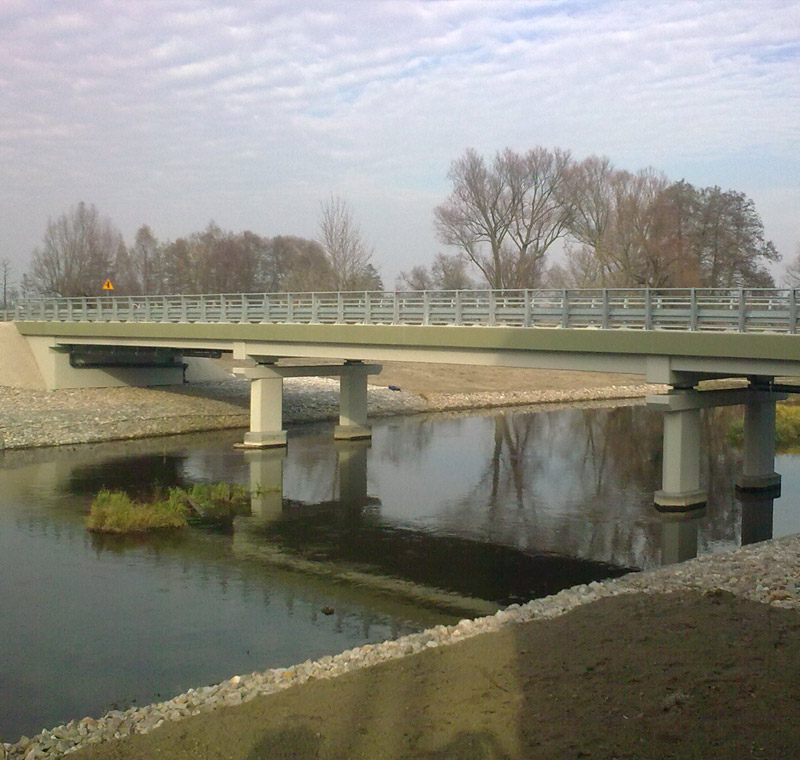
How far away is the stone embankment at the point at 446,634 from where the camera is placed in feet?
28.9

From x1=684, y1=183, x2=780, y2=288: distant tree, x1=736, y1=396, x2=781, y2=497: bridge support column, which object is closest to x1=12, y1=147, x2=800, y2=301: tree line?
x1=684, y1=183, x2=780, y2=288: distant tree

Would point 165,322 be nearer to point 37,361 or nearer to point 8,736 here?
point 37,361

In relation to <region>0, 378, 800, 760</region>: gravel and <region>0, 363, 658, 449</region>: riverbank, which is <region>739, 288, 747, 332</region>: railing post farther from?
<region>0, 363, 658, 449</region>: riverbank

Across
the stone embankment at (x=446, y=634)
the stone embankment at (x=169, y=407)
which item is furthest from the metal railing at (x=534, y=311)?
the stone embankment at (x=446, y=634)

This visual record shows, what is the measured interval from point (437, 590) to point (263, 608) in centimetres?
306

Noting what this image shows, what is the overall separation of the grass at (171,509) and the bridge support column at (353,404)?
36.1ft

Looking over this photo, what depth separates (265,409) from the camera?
107ft

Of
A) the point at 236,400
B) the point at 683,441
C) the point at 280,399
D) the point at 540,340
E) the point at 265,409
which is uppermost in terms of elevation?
the point at 540,340

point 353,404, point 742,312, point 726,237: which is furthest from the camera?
point 726,237

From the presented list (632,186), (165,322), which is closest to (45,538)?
(165,322)

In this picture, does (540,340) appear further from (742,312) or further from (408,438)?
(408,438)

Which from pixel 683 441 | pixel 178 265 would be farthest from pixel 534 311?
pixel 178 265

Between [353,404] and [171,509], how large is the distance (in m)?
14.8

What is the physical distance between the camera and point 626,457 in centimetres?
3112
